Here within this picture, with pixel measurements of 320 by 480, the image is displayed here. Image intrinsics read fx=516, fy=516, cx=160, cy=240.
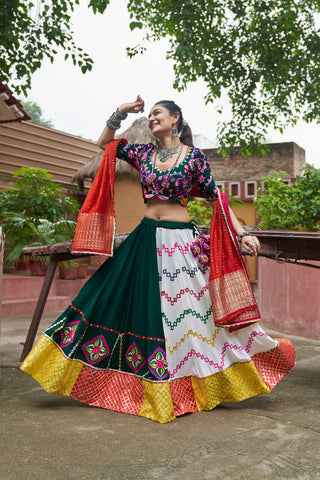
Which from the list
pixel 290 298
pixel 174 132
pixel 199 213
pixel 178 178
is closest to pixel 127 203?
pixel 199 213

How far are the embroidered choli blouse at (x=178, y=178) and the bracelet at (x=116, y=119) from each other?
26 centimetres

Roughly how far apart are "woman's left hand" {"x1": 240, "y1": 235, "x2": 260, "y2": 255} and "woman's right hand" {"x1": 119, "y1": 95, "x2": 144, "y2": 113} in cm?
106

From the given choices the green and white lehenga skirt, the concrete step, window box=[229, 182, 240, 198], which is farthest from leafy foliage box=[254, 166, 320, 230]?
window box=[229, 182, 240, 198]

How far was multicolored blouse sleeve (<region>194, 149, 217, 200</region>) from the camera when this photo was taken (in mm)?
3258

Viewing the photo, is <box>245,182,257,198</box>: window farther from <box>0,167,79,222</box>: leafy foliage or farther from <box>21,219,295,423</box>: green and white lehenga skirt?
<box>21,219,295,423</box>: green and white lehenga skirt

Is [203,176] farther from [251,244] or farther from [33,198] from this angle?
[33,198]

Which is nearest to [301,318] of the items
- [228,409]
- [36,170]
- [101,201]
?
[228,409]

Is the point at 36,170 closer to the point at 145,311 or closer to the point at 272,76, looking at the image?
the point at 272,76

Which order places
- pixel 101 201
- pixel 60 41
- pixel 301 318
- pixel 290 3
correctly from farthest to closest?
pixel 290 3
pixel 60 41
pixel 301 318
pixel 101 201

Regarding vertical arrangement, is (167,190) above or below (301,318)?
above

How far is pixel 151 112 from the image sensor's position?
3355mm

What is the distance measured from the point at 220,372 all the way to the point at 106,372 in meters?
0.67

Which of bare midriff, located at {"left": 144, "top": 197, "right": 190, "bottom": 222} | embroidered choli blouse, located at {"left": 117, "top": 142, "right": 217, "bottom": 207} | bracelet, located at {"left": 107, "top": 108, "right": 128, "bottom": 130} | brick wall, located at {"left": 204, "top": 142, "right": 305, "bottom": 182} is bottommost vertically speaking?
bare midriff, located at {"left": 144, "top": 197, "right": 190, "bottom": 222}

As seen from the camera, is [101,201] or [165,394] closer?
[165,394]
